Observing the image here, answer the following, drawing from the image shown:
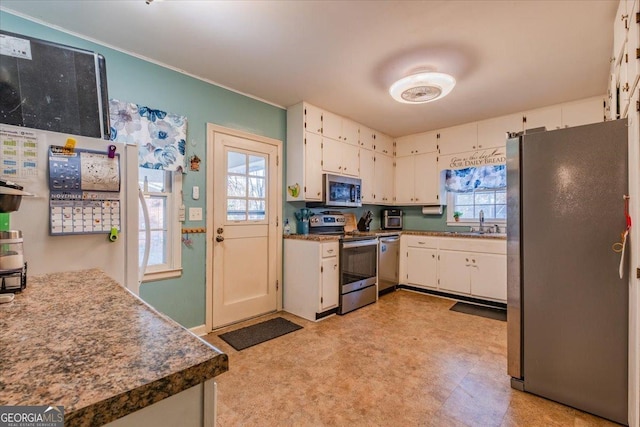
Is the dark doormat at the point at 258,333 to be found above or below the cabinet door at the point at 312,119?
below

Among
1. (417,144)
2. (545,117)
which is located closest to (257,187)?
(417,144)

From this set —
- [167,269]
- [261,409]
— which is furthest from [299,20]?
[261,409]

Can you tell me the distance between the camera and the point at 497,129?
3834 mm

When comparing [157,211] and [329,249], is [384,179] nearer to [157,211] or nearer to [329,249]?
[329,249]

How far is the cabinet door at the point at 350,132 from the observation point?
3945 mm

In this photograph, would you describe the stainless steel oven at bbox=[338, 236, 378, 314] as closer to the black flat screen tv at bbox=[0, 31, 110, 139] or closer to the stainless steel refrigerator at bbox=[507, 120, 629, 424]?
the stainless steel refrigerator at bbox=[507, 120, 629, 424]

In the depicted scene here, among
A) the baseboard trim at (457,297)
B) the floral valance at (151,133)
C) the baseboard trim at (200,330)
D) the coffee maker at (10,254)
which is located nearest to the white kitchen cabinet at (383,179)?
the baseboard trim at (457,297)

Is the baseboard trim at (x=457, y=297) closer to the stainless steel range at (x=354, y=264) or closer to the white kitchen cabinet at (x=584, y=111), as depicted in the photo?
the stainless steel range at (x=354, y=264)

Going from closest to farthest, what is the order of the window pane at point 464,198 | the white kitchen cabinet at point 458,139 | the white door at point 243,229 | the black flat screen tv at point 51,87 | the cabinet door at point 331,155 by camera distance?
the black flat screen tv at point 51,87
the white door at point 243,229
the cabinet door at point 331,155
the white kitchen cabinet at point 458,139
the window pane at point 464,198

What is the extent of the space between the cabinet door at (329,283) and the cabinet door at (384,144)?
2.09 m

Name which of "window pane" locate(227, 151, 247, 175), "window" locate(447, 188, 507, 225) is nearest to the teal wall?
"window pane" locate(227, 151, 247, 175)

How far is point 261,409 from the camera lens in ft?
5.73

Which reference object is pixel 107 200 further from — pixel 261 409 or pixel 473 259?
pixel 473 259

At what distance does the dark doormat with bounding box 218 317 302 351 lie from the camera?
2.64m
